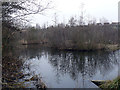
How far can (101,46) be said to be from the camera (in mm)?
16156

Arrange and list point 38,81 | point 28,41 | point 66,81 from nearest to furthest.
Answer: point 38,81, point 66,81, point 28,41

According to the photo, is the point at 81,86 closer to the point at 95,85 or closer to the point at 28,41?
the point at 95,85

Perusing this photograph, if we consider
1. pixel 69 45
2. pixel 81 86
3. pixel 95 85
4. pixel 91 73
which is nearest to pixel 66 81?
pixel 81 86

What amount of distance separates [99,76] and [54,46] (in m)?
12.4

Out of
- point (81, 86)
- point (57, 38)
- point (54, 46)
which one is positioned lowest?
point (81, 86)

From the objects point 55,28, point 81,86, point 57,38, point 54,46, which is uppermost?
point 55,28

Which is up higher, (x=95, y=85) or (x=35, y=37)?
(x=35, y=37)

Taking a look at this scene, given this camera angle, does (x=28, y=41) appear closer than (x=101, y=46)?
No

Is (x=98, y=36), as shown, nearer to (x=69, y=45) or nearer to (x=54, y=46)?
(x=69, y=45)

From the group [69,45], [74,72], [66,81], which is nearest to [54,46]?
[69,45]

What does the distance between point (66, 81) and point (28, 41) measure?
18.9 m

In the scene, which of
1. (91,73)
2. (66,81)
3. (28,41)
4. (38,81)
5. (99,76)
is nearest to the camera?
(38,81)

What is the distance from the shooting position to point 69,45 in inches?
664

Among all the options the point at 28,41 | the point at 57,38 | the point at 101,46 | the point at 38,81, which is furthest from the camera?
the point at 28,41
